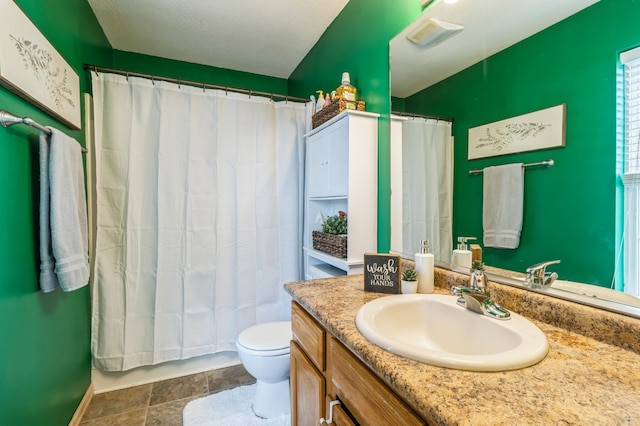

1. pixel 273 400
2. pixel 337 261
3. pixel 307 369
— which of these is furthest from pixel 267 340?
pixel 307 369

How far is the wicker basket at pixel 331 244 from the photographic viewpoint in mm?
1646

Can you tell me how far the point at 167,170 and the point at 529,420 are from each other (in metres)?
2.14

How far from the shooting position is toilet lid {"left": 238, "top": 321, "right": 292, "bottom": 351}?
1632 millimetres

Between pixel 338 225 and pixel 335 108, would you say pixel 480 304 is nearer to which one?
pixel 338 225

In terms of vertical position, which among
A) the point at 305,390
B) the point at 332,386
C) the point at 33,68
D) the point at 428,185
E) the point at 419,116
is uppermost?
the point at 33,68

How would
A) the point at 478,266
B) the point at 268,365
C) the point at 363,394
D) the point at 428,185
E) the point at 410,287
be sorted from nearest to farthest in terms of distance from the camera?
the point at 363,394, the point at 478,266, the point at 410,287, the point at 428,185, the point at 268,365

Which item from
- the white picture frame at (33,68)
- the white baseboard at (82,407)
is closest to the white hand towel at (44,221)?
the white picture frame at (33,68)

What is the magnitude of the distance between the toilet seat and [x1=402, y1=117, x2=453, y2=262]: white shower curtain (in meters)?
0.86

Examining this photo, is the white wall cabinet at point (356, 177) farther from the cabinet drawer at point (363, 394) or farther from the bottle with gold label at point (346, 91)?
the cabinet drawer at point (363, 394)

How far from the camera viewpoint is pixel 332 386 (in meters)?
0.88

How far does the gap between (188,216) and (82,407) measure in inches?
48.4

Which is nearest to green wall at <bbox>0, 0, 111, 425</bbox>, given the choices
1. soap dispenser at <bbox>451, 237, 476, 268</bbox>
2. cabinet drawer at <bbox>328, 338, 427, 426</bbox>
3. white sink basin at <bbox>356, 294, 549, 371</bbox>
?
cabinet drawer at <bbox>328, 338, 427, 426</bbox>

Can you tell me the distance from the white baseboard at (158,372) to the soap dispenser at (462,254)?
1839 millimetres

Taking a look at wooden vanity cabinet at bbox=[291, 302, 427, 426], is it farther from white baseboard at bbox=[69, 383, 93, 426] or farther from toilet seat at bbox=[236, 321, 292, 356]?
white baseboard at bbox=[69, 383, 93, 426]
